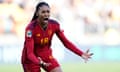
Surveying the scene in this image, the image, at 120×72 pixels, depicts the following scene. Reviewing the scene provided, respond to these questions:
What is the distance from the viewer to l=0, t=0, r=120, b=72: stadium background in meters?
17.7

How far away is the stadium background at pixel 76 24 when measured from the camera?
58.2 feet

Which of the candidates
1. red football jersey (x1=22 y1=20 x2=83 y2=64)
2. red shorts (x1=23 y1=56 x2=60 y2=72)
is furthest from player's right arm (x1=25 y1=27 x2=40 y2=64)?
red shorts (x1=23 y1=56 x2=60 y2=72)

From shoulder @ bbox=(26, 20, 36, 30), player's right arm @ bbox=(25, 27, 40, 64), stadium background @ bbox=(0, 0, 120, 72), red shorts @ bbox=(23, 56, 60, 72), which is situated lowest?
red shorts @ bbox=(23, 56, 60, 72)

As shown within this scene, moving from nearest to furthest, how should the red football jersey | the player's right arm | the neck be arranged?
the player's right arm < the red football jersey < the neck

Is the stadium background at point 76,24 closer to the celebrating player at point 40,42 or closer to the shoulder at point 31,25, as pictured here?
the celebrating player at point 40,42

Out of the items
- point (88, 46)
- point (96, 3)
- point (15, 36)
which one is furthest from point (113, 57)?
point (15, 36)

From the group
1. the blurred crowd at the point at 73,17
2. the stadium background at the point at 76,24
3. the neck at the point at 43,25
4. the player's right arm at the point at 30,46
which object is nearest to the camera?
the player's right arm at the point at 30,46

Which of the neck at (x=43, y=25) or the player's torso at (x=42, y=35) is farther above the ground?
the neck at (x=43, y=25)

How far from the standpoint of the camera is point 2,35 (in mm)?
18203

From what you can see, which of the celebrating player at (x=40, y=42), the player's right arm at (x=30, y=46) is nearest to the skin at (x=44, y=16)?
the celebrating player at (x=40, y=42)

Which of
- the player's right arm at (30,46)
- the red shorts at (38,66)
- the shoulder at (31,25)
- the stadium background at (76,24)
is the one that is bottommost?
the red shorts at (38,66)

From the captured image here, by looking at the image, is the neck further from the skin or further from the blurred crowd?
the blurred crowd

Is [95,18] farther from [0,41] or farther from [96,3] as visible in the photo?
[0,41]

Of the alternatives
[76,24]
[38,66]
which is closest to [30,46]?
[38,66]
